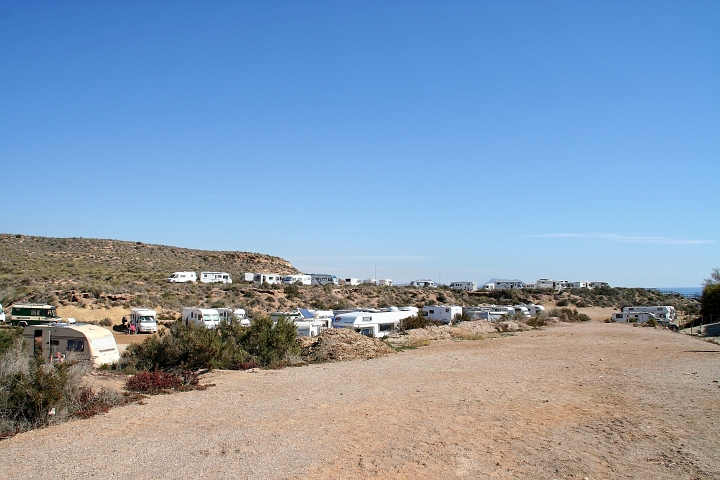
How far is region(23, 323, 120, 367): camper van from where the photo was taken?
16409 millimetres

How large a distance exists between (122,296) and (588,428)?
39851 millimetres

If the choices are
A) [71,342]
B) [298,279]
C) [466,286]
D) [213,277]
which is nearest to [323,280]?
[298,279]

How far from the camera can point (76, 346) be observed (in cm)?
1659

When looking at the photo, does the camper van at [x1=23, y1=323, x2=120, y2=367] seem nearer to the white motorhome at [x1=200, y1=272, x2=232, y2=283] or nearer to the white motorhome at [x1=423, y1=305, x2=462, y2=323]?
the white motorhome at [x1=423, y1=305, x2=462, y2=323]

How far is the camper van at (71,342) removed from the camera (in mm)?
16409

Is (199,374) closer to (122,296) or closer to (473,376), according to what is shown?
(473,376)

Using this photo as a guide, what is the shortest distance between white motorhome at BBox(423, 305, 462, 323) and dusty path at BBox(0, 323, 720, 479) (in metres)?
23.7

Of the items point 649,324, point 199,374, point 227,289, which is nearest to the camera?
point 199,374

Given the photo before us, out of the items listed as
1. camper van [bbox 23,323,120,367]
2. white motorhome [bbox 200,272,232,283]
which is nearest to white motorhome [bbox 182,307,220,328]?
camper van [bbox 23,323,120,367]

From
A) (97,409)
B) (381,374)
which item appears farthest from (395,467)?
(381,374)

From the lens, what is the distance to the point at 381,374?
57.1ft

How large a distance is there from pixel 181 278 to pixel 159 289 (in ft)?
20.1

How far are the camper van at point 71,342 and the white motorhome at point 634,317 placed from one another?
49719 millimetres

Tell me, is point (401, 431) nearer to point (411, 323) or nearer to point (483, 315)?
point (411, 323)
